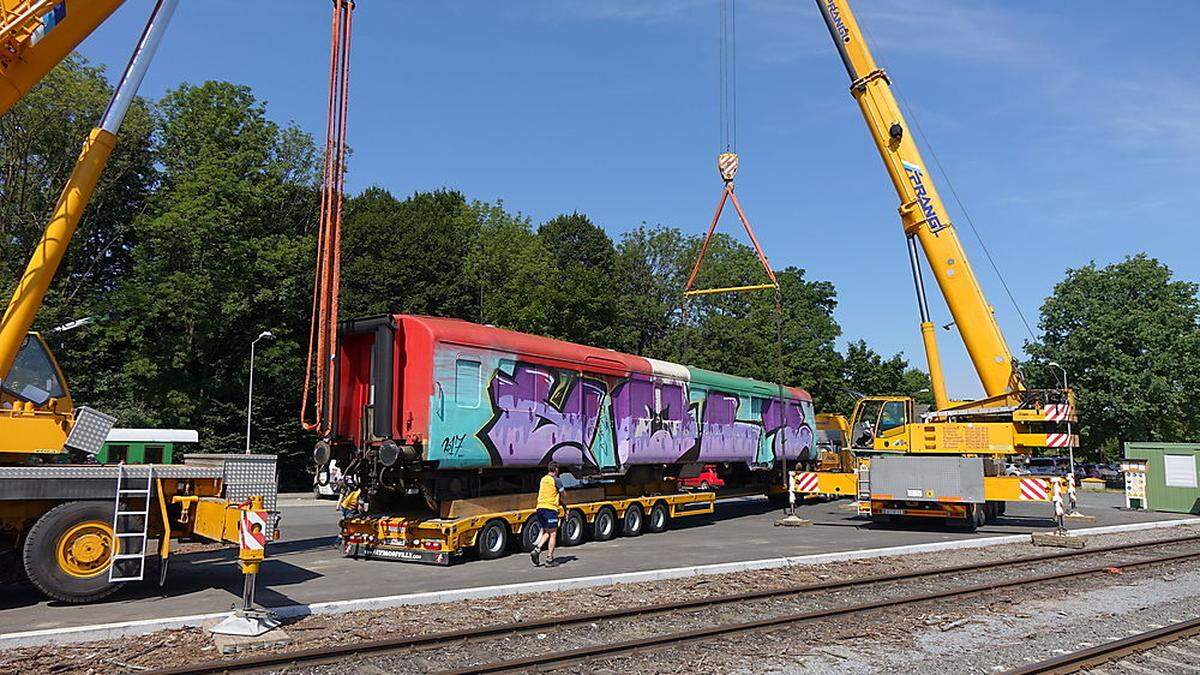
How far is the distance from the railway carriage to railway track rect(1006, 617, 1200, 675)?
9039 millimetres

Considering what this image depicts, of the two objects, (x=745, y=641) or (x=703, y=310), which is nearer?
(x=745, y=641)

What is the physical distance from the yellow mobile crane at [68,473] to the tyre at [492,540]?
14.9 ft

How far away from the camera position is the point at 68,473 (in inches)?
397

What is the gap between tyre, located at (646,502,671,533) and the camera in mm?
19172

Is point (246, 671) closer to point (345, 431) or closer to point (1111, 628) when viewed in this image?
point (345, 431)

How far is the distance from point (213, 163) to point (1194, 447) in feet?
128

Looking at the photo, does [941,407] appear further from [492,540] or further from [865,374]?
[865,374]

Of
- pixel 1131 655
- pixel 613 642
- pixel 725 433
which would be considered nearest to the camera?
pixel 1131 655

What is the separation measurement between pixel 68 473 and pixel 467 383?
235 inches

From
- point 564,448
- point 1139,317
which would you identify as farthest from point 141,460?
point 1139,317

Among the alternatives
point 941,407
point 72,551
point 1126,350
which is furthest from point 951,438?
point 1126,350

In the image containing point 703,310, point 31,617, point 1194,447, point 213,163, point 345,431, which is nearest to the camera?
point 31,617

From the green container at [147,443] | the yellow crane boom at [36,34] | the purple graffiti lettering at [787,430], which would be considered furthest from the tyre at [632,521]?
the yellow crane boom at [36,34]

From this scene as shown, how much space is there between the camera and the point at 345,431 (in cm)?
1452
